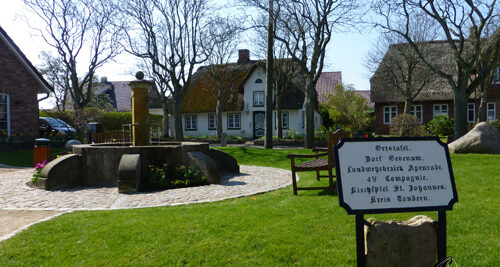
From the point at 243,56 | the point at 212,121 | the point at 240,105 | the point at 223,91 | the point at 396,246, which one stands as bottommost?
the point at 396,246

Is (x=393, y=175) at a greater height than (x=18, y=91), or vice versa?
(x=18, y=91)

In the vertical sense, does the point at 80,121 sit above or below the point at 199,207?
above

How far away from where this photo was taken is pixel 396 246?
3451mm

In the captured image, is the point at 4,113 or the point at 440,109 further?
the point at 440,109

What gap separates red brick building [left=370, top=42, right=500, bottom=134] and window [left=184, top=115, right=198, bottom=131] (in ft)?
55.5

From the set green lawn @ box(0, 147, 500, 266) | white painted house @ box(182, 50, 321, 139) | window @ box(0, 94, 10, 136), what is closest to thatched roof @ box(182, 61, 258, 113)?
white painted house @ box(182, 50, 321, 139)

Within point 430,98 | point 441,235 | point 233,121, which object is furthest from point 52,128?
point 430,98

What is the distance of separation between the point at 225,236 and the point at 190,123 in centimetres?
3497

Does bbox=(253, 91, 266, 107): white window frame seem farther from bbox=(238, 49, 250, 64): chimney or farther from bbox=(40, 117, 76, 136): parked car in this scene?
bbox=(40, 117, 76, 136): parked car

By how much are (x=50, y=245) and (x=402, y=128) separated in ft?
73.4

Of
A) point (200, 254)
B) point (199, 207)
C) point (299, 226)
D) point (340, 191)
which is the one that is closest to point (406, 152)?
point (340, 191)

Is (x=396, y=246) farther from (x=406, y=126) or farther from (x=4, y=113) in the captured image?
(x=406, y=126)

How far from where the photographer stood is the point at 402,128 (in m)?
23.7

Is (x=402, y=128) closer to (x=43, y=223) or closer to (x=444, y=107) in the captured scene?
(x=444, y=107)
